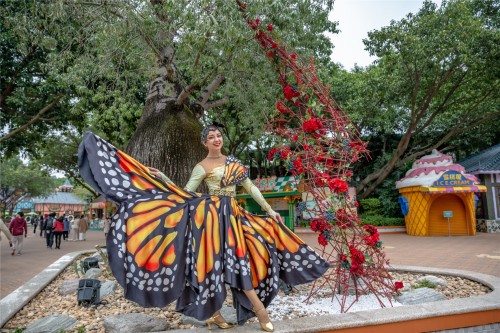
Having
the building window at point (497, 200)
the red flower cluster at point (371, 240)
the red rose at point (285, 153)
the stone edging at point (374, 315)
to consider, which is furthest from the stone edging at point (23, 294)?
the building window at point (497, 200)

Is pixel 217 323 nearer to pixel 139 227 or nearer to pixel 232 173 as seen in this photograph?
pixel 139 227

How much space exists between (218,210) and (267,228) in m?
0.50

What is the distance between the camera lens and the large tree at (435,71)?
1173 cm

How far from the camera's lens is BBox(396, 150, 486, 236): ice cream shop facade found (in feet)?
43.8

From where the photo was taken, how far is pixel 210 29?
4000mm

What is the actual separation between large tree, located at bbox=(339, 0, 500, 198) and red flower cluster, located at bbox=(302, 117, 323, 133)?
985 centimetres

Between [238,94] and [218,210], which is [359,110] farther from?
[218,210]

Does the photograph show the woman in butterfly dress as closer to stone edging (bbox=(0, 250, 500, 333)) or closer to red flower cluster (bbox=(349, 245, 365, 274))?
stone edging (bbox=(0, 250, 500, 333))

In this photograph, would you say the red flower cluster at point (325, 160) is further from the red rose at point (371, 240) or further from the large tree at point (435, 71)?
the large tree at point (435, 71)

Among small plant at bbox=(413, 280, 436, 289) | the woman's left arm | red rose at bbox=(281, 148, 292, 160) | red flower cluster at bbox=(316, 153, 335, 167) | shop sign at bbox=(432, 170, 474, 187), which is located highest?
shop sign at bbox=(432, 170, 474, 187)

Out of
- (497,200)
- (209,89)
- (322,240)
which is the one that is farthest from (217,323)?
(497,200)

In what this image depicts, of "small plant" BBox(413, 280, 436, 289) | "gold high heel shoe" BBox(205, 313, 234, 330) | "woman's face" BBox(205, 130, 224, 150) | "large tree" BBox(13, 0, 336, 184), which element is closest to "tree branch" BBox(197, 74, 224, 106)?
"large tree" BBox(13, 0, 336, 184)

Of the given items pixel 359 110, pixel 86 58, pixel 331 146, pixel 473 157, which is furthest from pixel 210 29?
pixel 473 157

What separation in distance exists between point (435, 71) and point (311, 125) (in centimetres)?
1133
